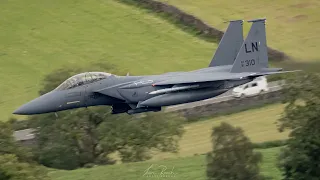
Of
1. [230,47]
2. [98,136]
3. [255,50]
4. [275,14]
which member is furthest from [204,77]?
[275,14]

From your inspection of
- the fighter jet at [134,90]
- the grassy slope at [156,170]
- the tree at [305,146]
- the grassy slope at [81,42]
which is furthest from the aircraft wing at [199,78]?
the grassy slope at [81,42]

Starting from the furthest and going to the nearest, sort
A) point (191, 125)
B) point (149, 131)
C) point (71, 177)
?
point (191, 125) < point (149, 131) < point (71, 177)

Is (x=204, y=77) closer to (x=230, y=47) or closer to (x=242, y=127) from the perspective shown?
(x=230, y=47)

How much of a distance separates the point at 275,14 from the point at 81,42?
18408 millimetres

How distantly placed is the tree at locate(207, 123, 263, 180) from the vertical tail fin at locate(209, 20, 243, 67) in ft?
16.2

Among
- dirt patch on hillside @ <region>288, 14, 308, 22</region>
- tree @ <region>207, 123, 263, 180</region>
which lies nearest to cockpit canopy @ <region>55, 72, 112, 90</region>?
tree @ <region>207, 123, 263, 180</region>

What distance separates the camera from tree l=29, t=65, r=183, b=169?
71.7m

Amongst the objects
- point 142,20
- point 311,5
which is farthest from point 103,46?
point 311,5

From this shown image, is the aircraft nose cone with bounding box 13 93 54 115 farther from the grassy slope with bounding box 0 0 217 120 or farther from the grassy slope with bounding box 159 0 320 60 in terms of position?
the grassy slope with bounding box 159 0 320 60

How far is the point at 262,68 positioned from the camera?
58906mm

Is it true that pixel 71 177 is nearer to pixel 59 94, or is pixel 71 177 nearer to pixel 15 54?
pixel 59 94

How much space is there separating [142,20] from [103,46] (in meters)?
5.34

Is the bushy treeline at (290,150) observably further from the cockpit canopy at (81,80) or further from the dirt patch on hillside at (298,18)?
the dirt patch on hillside at (298,18)

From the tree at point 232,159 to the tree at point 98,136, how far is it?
1496cm
